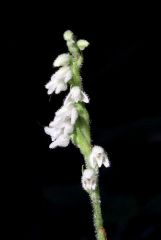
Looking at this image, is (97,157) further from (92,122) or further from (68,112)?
(92,122)

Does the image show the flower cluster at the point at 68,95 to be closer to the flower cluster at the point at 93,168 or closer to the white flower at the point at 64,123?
the white flower at the point at 64,123

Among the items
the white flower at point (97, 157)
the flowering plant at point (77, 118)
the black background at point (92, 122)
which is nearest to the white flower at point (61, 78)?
the flowering plant at point (77, 118)

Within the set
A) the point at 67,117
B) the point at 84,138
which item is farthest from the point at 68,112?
the point at 84,138

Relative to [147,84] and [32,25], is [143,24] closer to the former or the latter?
[147,84]

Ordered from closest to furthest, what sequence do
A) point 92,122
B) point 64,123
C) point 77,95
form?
point 77,95, point 64,123, point 92,122

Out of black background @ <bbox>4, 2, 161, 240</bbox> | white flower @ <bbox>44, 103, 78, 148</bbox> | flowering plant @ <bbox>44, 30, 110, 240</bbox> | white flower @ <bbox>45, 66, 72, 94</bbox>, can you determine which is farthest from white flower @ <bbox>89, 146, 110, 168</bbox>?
black background @ <bbox>4, 2, 161, 240</bbox>
